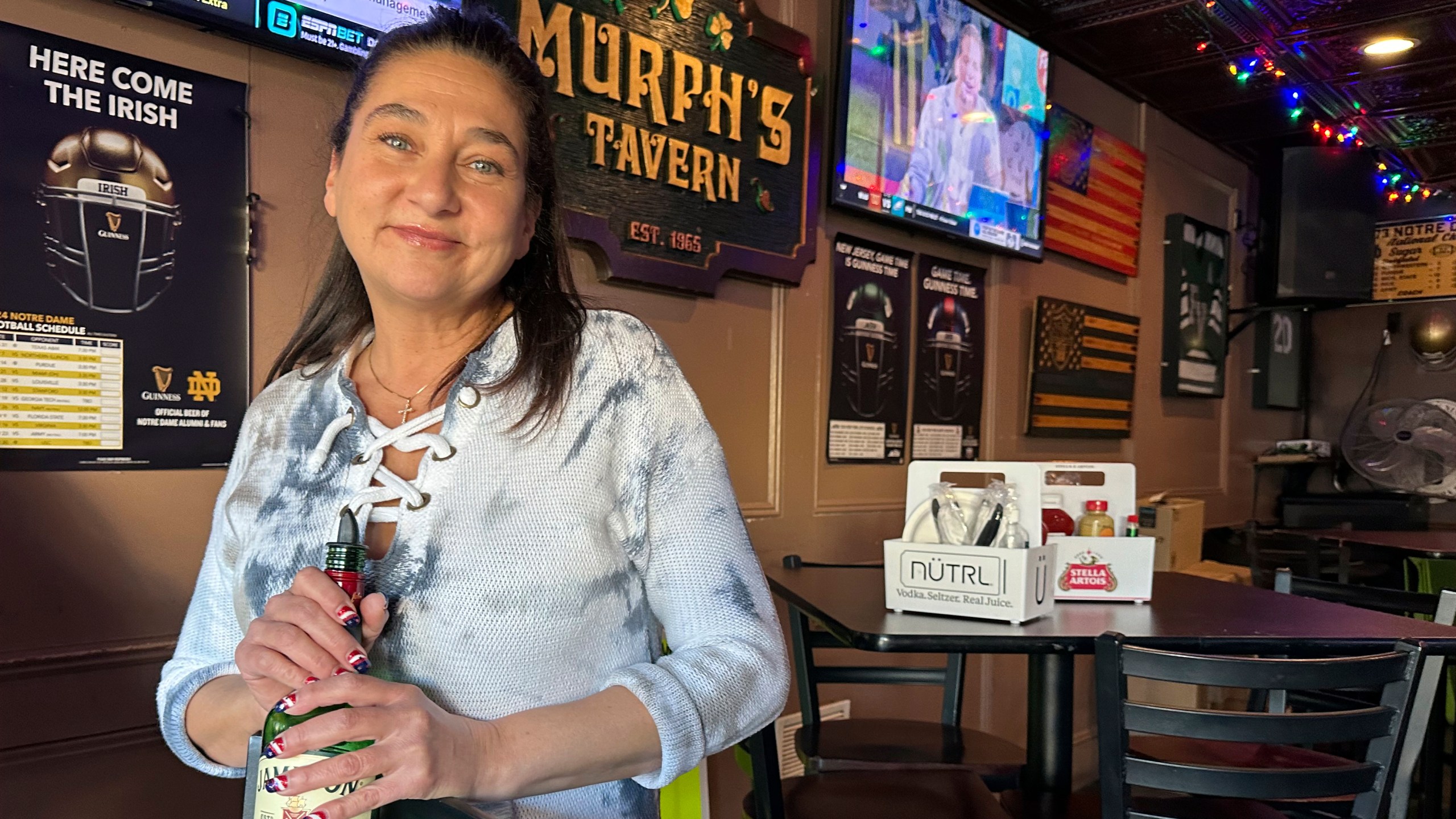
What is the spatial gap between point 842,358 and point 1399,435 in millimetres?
4120

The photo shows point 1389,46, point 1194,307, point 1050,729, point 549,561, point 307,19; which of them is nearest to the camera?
point 549,561

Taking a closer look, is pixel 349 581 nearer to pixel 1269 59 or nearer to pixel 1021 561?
pixel 1021 561

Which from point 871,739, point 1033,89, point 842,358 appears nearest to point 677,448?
point 871,739

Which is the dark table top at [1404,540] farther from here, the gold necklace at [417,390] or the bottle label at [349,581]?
the bottle label at [349,581]

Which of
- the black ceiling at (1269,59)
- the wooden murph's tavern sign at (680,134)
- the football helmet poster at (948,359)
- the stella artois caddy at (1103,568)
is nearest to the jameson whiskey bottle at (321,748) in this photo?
the wooden murph's tavern sign at (680,134)

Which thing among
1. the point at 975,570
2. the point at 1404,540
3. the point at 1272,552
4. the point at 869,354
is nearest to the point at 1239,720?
the point at 975,570

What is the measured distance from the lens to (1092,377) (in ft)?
14.6

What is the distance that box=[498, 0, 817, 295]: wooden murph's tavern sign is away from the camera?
7.54 feet

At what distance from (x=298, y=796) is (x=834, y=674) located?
5.93 feet

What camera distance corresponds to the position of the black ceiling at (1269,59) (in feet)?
12.5

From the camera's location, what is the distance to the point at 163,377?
1.67 m

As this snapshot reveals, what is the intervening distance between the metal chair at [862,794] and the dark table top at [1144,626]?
10.9 inches

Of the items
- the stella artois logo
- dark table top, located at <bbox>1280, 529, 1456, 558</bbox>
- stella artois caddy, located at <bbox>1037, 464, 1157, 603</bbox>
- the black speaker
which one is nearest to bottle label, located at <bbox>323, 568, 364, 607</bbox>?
stella artois caddy, located at <bbox>1037, 464, 1157, 603</bbox>

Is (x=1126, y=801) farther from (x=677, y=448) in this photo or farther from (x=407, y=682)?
(x=407, y=682)
